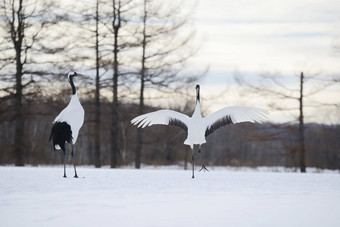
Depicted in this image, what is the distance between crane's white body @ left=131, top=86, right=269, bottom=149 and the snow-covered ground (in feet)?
3.98

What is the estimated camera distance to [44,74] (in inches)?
810

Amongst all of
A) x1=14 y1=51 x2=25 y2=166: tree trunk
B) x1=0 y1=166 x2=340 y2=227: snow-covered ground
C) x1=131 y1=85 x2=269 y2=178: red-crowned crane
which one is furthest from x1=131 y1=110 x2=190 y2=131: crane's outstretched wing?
x1=14 y1=51 x2=25 y2=166: tree trunk

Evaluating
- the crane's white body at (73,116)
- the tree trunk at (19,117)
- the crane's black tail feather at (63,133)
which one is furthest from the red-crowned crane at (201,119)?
the tree trunk at (19,117)

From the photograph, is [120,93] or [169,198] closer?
[169,198]

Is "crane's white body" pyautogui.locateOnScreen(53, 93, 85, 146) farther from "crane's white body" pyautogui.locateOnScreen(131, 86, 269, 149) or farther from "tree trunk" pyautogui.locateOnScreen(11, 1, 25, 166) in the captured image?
"tree trunk" pyautogui.locateOnScreen(11, 1, 25, 166)

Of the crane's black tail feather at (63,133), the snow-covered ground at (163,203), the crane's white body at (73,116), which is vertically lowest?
the snow-covered ground at (163,203)

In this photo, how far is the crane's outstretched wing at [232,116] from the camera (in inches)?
470

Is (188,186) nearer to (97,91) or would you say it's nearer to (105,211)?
(105,211)

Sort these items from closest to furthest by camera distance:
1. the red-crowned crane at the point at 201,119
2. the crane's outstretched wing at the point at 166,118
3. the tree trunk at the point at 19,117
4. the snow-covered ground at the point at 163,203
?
the snow-covered ground at the point at 163,203
the red-crowned crane at the point at 201,119
the crane's outstretched wing at the point at 166,118
the tree trunk at the point at 19,117

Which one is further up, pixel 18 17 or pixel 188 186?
pixel 18 17

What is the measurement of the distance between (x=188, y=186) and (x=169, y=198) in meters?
1.80

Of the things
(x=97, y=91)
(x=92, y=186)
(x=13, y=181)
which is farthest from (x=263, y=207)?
(x=97, y=91)

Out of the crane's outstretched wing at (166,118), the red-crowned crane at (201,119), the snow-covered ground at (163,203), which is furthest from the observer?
the crane's outstretched wing at (166,118)

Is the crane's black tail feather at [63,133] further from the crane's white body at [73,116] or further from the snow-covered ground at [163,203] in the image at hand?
the snow-covered ground at [163,203]
